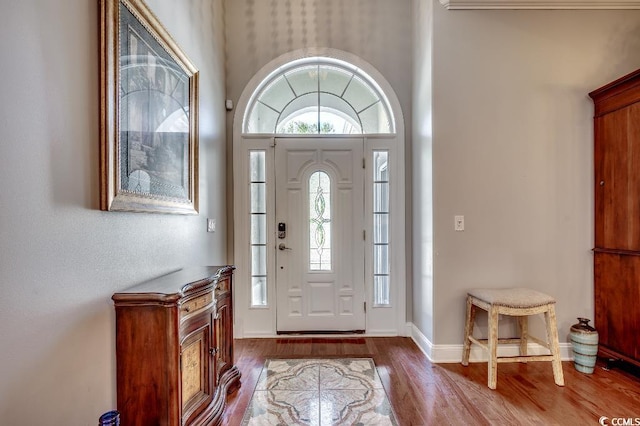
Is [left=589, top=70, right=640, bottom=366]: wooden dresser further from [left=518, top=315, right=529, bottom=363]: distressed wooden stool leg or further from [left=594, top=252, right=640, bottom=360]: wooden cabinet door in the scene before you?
[left=518, top=315, right=529, bottom=363]: distressed wooden stool leg

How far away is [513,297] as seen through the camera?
2.37 m

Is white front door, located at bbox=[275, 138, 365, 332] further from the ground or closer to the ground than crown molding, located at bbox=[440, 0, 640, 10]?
closer to the ground

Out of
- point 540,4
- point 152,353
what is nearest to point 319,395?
point 152,353

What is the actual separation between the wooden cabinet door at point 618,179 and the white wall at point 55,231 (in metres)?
3.35

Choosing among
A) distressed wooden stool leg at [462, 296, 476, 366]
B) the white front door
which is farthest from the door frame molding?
distressed wooden stool leg at [462, 296, 476, 366]

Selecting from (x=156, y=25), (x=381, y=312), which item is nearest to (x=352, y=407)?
(x=381, y=312)

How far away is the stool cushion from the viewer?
7.52 feet

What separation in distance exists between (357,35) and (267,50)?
0.93 m

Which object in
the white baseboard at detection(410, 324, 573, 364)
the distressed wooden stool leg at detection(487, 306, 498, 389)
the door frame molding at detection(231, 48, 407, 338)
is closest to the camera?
the distressed wooden stool leg at detection(487, 306, 498, 389)

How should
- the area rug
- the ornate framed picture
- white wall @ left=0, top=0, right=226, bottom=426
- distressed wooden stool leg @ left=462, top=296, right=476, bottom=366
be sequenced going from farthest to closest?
distressed wooden stool leg @ left=462, top=296, right=476, bottom=366, the area rug, the ornate framed picture, white wall @ left=0, top=0, right=226, bottom=426

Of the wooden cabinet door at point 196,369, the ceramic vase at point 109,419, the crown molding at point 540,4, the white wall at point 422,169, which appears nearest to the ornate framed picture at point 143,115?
the wooden cabinet door at point 196,369

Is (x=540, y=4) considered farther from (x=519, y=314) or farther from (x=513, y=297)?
(x=519, y=314)

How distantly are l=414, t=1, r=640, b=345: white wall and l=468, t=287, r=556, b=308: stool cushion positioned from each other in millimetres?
188

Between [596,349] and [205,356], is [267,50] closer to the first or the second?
[205,356]
